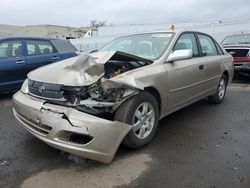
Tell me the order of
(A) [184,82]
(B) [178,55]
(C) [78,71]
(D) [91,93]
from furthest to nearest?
(A) [184,82], (B) [178,55], (C) [78,71], (D) [91,93]

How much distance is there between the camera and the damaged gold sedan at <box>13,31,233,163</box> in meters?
3.14

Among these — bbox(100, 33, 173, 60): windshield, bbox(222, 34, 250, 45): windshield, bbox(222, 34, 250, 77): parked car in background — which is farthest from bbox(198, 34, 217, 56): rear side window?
bbox(222, 34, 250, 45): windshield

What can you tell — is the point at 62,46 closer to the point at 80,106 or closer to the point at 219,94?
the point at 219,94

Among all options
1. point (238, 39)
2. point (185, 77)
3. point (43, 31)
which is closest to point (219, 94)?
point (185, 77)

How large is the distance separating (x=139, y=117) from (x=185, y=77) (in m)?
1.31

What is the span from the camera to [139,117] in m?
3.70

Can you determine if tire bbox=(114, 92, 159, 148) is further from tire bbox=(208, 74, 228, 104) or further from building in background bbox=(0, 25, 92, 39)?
building in background bbox=(0, 25, 92, 39)

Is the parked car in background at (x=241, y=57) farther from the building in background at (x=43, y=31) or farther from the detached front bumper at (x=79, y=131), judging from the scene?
the building in background at (x=43, y=31)

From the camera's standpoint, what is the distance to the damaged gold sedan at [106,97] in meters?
3.14

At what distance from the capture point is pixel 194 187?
2.93 m

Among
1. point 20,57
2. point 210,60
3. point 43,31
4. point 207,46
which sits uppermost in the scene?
point 207,46

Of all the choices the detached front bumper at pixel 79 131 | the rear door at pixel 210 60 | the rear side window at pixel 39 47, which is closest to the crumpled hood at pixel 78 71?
the detached front bumper at pixel 79 131

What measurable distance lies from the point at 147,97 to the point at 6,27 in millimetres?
54903

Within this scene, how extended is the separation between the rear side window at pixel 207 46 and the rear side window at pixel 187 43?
0.95 ft
